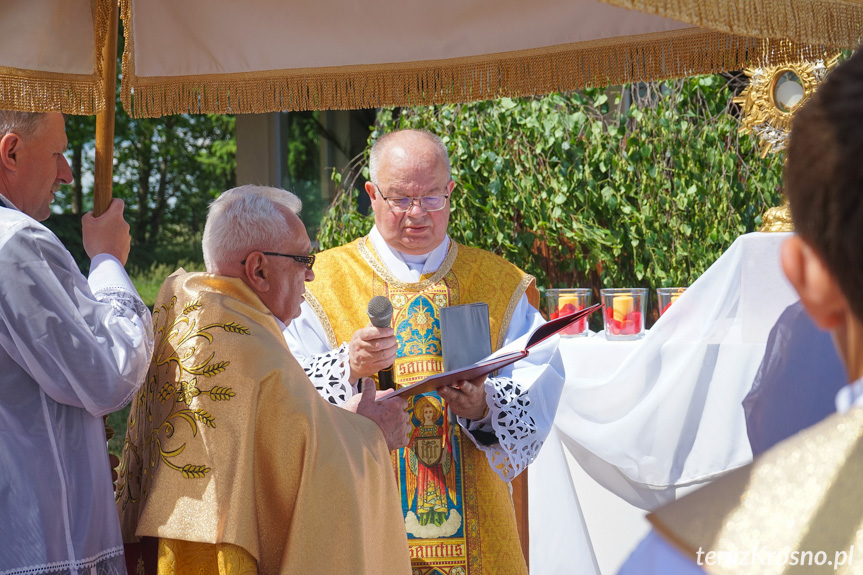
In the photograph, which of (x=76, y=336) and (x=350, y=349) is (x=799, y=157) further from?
(x=350, y=349)

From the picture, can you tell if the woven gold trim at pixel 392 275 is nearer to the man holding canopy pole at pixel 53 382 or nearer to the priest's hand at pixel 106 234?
the priest's hand at pixel 106 234

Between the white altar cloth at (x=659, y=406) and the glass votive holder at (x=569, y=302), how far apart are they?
15 cm

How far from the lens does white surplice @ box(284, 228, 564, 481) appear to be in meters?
2.96

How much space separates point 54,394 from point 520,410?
58.7 inches

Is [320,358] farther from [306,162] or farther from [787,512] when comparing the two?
[306,162]

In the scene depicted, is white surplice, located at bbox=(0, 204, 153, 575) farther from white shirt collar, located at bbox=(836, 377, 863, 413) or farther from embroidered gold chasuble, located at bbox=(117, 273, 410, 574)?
white shirt collar, located at bbox=(836, 377, 863, 413)

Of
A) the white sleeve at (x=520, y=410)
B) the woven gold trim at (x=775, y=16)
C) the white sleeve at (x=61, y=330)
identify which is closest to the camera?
the woven gold trim at (x=775, y=16)

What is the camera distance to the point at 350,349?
2.82 metres

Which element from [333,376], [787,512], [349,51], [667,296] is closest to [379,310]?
[333,376]

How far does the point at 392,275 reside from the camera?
344 centimetres

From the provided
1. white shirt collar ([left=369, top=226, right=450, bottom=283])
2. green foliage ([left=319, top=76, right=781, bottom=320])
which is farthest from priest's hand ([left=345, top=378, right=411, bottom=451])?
green foliage ([left=319, top=76, right=781, bottom=320])

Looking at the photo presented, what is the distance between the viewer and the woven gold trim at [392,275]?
3.41 metres

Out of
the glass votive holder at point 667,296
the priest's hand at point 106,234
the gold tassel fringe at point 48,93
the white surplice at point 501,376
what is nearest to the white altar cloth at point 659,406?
the glass votive holder at point 667,296

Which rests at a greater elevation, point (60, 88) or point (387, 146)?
point (60, 88)
